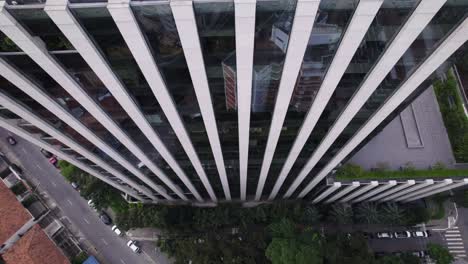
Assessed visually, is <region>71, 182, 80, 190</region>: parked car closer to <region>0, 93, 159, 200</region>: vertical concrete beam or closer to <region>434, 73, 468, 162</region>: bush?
<region>0, 93, 159, 200</region>: vertical concrete beam

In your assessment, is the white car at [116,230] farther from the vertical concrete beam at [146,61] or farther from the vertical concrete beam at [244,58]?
the vertical concrete beam at [244,58]

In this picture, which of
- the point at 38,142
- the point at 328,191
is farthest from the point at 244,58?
the point at 328,191

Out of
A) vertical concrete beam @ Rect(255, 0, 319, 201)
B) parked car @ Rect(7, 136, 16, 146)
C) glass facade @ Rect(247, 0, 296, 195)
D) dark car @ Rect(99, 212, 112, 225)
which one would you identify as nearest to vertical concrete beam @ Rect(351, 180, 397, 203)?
vertical concrete beam @ Rect(255, 0, 319, 201)

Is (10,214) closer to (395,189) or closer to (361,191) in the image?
(361,191)

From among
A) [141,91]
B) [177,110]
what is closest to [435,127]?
[177,110]

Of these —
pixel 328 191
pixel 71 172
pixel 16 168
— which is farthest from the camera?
pixel 16 168

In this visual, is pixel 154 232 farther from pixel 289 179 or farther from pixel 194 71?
pixel 194 71

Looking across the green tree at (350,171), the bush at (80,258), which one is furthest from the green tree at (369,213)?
the bush at (80,258)

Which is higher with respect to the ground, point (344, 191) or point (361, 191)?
point (344, 191)
